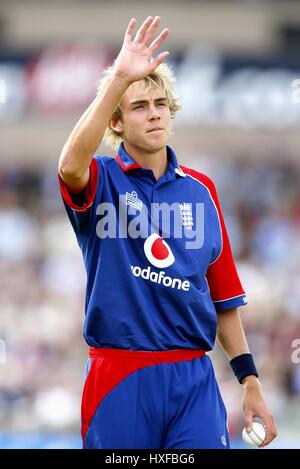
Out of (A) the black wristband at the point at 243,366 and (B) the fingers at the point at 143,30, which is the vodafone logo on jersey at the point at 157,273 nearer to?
(A) the black wristband at the point at 243,366

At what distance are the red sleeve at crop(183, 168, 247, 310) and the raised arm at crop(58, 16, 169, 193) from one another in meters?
0.69

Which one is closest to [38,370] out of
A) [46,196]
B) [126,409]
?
[46,196]

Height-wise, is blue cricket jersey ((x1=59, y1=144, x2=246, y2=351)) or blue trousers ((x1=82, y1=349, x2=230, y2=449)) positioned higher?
blue cricket jersey ((x1=59, y1=144, x2=246, y2=351))

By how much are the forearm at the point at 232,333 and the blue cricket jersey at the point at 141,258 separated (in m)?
0.26

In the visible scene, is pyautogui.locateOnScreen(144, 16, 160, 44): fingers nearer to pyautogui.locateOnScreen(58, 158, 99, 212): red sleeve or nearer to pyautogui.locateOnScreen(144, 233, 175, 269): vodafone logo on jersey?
pyautogui.locateOnScreen(58, 158, 99, 212): red sleeve

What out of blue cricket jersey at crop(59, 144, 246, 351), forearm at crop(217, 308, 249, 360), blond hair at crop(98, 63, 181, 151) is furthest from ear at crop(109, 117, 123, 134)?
forearm at crop(217, 308, 249, 360)

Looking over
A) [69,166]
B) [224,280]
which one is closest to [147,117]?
[69,166]

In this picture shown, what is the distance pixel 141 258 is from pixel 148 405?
0.60 metres

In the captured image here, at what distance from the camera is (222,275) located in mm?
4668

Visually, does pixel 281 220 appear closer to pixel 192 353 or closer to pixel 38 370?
pixel 38 370

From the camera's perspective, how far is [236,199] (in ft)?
50.7

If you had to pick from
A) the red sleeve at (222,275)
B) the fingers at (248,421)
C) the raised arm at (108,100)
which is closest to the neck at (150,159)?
the red sleeve at (222,275)

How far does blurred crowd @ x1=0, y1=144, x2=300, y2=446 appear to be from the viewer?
1095 cm
